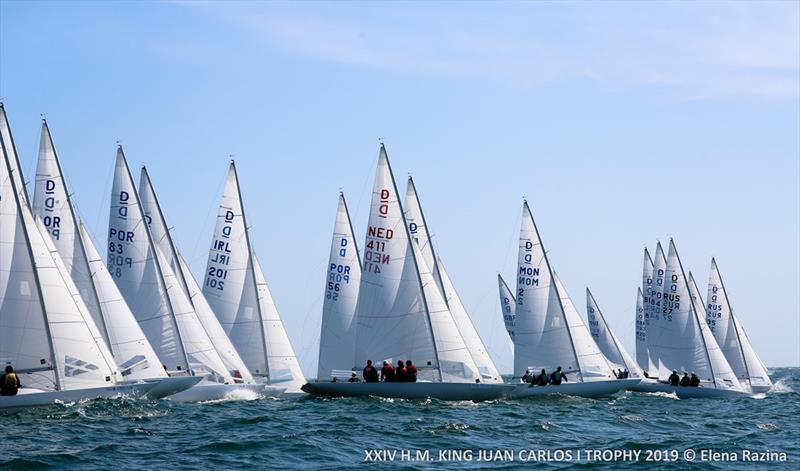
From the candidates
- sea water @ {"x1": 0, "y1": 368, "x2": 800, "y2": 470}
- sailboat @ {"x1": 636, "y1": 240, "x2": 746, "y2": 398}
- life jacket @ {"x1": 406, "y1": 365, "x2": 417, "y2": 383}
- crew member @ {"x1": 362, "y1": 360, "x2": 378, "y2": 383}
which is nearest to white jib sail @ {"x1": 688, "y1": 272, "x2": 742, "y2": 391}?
sailboat @ {"x1": 636, "y1": 240, "x2": 746, "y2": 398}

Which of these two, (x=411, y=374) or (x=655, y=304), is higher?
(x=655, y=304)

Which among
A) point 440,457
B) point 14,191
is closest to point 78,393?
point 14,191

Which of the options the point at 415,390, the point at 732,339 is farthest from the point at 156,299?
the point at 732,339

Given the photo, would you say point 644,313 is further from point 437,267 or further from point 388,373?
point 388,373

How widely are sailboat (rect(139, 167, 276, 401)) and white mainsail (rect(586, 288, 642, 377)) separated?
2289 centimetres

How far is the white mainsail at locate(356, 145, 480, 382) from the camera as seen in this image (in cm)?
3712

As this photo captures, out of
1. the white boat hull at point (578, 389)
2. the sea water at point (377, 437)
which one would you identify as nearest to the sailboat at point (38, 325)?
the sea water at point (377, 437)

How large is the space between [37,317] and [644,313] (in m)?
40.2

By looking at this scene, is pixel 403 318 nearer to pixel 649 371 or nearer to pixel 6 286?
pixel 6 286

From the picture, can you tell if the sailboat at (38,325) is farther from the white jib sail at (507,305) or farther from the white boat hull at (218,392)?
the white jib sail at (507,305)

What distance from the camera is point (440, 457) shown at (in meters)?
22.2

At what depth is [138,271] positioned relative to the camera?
38281 mm

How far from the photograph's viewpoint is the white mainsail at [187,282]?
40031 mm

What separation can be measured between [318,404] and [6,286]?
10.0 metres
